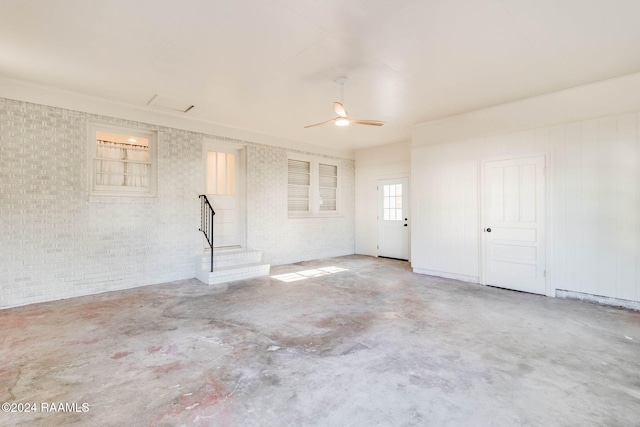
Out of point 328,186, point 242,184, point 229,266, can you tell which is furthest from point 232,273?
point 328,186

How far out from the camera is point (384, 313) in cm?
382

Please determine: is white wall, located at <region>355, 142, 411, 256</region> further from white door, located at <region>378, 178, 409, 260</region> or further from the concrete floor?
the concrete floor

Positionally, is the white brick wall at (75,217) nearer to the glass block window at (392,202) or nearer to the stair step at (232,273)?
the stair step at (232,273)

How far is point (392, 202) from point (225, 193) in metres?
4.26

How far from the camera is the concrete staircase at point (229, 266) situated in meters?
5.35

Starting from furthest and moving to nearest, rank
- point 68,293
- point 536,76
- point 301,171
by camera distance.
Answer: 1. point 301,171
2. point 68,293
3. point 536,76

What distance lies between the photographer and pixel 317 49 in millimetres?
3229

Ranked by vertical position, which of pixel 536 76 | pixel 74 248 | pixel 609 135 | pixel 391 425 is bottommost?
pixel 391 425

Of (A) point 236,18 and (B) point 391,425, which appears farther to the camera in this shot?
(A) point 236,18

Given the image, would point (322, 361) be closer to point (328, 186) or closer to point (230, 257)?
point (230, 257)

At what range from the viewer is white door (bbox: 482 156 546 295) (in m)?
4.64

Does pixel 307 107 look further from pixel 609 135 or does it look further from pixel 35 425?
pixel 35 425

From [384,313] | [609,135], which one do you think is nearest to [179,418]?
[384,313]

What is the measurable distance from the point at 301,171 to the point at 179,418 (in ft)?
20.8
